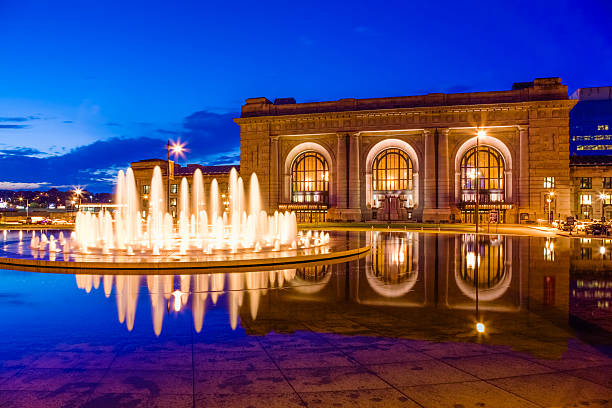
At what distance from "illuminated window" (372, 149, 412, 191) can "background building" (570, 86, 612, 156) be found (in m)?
60.0

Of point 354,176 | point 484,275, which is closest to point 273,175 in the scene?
point 354,176

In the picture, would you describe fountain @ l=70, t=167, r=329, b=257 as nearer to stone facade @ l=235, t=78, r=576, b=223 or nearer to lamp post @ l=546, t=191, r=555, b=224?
stone facade @ l=235, t=78, r=576, b=223

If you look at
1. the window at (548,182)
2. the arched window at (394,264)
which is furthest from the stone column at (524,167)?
the arched window at (394,264)

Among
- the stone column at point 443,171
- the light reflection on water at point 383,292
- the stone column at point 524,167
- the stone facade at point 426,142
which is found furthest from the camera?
the stone column at point 443,171

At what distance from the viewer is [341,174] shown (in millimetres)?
64188

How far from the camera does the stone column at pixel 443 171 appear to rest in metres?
60.1

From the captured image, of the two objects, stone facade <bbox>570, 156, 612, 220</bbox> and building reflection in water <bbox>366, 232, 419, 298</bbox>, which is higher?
stone facade <bbox>570, 156, 612, 220</bbox>

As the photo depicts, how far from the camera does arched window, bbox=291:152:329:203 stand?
6806cm

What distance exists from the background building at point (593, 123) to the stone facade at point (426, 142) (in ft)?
164

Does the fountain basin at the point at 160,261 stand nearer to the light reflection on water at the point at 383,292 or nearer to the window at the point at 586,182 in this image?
the light reflection on water at the point at 383,292

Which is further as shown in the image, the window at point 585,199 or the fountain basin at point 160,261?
the window at point 585,199

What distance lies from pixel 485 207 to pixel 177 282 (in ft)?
182

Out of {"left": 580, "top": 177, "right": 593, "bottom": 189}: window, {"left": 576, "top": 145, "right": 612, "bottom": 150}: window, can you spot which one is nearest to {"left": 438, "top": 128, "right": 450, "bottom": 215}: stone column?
{"left": 580, "top": 177, "right": 593, "bottom": 189}: window

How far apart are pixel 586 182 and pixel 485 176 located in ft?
56.9
